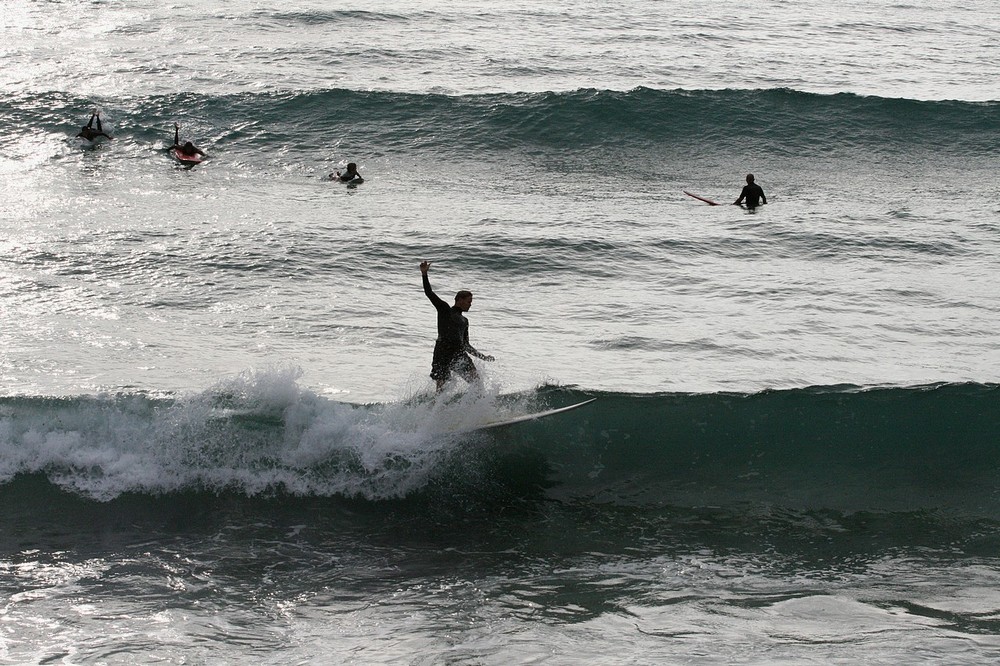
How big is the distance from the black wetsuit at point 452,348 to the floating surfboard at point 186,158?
1400 cm

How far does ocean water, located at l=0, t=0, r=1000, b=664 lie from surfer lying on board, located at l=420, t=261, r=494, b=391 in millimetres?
224

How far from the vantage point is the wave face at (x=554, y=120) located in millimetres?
23391

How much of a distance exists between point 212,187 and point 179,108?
5.51m

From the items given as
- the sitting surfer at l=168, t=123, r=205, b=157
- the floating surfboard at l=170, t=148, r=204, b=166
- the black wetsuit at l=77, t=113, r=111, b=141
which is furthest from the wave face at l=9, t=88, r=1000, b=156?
the floating surfboard at l=170, t=148, r=204, b=166

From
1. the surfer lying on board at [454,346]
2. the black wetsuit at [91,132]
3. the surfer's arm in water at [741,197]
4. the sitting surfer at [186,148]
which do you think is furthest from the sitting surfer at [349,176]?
the surfer lying on board at [454,346]

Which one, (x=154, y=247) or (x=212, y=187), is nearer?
(x=154, y=247)

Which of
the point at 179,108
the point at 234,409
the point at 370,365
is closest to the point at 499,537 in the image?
the point at 234,409

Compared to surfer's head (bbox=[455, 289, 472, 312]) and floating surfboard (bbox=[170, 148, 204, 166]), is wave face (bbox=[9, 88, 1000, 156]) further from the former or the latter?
surfer's head (bbox=[455, 289, 472, 312])

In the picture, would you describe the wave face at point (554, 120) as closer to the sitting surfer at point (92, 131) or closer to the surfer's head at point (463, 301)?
the sitting surfer at point (92, 131)

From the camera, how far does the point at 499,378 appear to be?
414 inches

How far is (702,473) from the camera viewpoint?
9648 millimetres

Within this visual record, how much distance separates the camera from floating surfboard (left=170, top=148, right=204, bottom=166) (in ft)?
70.2

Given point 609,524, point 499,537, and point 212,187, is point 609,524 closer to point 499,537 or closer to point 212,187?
point 499,537

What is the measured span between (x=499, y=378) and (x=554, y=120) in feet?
48.1
